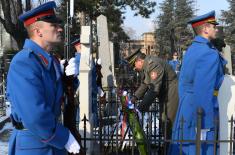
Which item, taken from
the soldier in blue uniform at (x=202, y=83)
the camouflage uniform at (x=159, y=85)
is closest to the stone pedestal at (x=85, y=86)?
the camouflage uniform at (x=159, y=85)

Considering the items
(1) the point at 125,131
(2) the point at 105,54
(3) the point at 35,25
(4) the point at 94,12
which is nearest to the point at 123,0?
(4) the point at 94,12

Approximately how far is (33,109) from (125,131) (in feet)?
13.4

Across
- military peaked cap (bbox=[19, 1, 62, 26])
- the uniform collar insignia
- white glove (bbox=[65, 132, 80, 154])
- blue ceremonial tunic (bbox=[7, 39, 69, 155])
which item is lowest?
white glove (bbox=[65, 132, 80, 154])

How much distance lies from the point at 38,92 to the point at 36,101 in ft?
0.21

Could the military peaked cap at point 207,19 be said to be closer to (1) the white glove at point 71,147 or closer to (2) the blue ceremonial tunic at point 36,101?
(2) the blue ceremonial tunic at point 36,101

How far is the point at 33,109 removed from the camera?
283 cm

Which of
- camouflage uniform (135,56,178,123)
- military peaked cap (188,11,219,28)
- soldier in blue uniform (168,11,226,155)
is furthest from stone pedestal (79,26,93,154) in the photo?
military peaked cap (188,11,219,28)

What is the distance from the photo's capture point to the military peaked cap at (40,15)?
3.14 metres

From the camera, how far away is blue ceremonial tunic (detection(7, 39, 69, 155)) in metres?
2.85

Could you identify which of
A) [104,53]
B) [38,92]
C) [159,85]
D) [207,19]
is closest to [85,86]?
[159,85]

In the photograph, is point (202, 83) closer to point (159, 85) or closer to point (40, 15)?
point (159, 85)

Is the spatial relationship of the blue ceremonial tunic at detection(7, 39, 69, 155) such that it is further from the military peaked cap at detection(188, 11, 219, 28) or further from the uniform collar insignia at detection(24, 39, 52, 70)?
the military peaked cap at detection(188, 11, 219, 28)

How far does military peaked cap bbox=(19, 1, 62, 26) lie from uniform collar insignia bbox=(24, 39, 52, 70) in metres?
0.15

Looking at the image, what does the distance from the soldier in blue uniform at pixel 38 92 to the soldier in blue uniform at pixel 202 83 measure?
1738 mm
